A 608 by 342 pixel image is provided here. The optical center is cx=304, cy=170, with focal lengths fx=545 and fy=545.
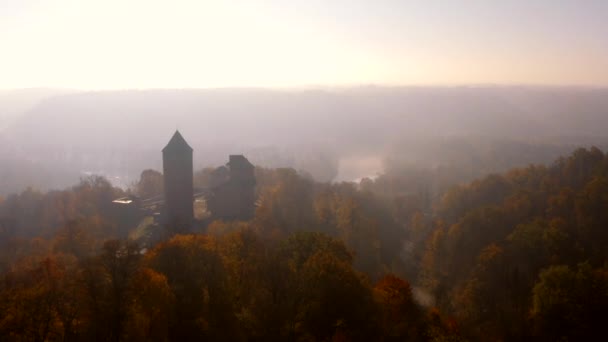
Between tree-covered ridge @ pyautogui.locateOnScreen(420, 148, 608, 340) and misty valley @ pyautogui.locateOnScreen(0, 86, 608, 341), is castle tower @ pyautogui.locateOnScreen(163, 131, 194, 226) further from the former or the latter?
tree-covered ridge @ pyautogui.locateOnScreen(420, 148, 608, 340)

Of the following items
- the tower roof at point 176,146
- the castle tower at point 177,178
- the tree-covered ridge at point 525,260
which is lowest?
the tree-covered ridge at point 525,260

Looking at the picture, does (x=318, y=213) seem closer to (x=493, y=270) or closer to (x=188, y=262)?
(x=493, y=270)

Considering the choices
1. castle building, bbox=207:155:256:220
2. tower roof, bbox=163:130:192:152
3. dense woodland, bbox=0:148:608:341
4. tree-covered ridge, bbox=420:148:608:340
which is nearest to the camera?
dense woodland, bbox=0:148:608:341

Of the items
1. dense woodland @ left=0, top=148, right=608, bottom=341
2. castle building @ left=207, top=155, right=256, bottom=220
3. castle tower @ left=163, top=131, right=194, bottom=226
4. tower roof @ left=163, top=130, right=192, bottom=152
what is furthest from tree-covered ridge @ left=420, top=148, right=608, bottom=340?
tower roof @ left=163, top=130, right=192, bottom=152

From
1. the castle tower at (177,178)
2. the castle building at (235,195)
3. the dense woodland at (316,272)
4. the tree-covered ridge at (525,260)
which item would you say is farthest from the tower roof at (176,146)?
the tree-covered ridge at (525,260)

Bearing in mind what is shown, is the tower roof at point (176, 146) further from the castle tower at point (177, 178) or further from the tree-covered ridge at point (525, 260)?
the tree-covered ridge at point (525, 260)

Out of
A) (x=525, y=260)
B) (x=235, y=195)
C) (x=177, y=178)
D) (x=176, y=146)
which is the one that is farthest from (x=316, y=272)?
(x=235, y=195)
